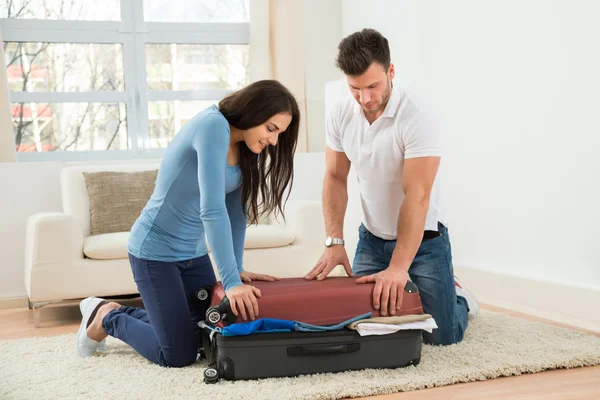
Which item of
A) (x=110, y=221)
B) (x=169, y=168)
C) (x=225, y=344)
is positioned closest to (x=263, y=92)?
(x=169, y=168)

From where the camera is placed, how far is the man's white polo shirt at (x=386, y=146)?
249 cm

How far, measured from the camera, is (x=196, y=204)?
237 cm

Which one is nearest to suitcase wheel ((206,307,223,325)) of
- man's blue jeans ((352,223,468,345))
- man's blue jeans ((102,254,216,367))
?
man's blue jeans ((102,254,216,367))

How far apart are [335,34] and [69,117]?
2.13 metres

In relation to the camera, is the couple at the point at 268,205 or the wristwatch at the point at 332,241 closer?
the couple at the point at 268,205

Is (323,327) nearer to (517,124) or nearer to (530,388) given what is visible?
(530,388)

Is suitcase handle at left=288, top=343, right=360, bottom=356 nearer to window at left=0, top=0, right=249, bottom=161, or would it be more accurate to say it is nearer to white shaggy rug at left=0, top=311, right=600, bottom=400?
white shaggy rug at left=0, top=311, right=600, bottom=400

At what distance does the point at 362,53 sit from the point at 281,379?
3.53 feet

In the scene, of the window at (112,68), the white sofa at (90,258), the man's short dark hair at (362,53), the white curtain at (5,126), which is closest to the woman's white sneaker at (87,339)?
the white sofa at (90,258)

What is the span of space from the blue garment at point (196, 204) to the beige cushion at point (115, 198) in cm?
141

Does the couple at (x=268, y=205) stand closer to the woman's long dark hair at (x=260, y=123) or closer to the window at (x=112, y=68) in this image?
the woman's long dark hair at (x=260, y=123)

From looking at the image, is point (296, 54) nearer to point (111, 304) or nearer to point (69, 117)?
point (69, 117)

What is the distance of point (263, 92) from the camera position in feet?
7.29

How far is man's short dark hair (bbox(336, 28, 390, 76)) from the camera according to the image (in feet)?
7.75
